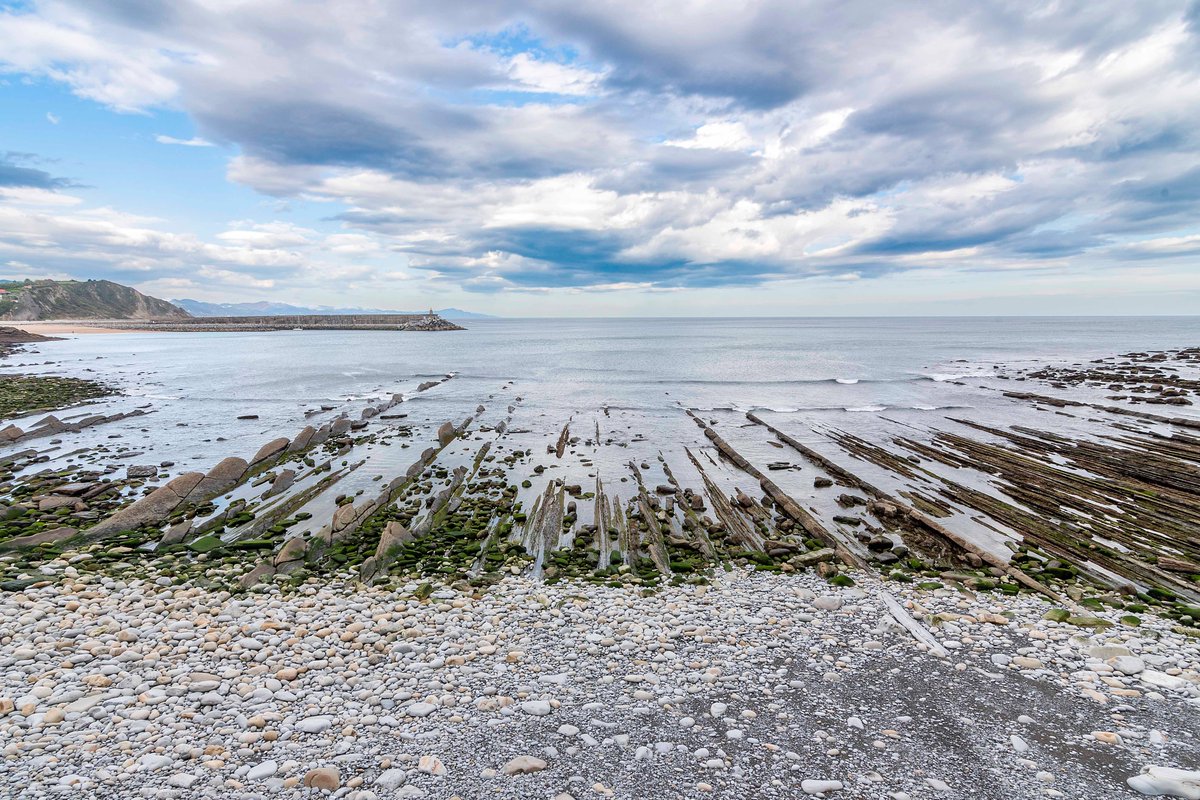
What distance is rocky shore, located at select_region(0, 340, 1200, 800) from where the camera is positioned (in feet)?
23.1

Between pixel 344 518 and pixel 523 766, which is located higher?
pixel 344 518

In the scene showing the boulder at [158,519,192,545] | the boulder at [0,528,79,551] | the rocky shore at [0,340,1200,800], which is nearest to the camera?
the rocky shore at [0,340,1200,800]

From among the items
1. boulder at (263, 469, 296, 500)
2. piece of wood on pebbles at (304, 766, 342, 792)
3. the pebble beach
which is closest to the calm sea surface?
boulder at (263, 469, 296, 500)

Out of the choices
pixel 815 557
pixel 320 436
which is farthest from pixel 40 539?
pixel 815 557

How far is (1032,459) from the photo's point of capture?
24.0m

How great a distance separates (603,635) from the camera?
10203 millimetres

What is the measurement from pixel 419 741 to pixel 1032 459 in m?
26.6

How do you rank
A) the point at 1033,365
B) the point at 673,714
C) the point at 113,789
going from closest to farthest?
the point at 113,789 < the point at 673,714 < the point at 1033,365

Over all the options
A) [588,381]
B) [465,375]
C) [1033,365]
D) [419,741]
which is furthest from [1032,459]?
[1033,365]

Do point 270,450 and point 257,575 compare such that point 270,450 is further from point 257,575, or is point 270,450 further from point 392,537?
point 257,575

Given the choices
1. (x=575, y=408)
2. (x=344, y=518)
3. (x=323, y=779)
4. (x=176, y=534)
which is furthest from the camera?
(x=575, y=408)

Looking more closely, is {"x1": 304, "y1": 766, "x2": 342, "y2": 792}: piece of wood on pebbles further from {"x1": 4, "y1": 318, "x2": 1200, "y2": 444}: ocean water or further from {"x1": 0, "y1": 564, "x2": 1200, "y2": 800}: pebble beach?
{"x1": 4, "y1": 318, "x2": 1200, "y2": 444}: ocean water

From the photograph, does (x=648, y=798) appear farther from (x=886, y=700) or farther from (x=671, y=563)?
(x=671, y=563)

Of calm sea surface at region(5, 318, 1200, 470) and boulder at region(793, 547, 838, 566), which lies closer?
boulder at region(793, 547, 838, 566)
